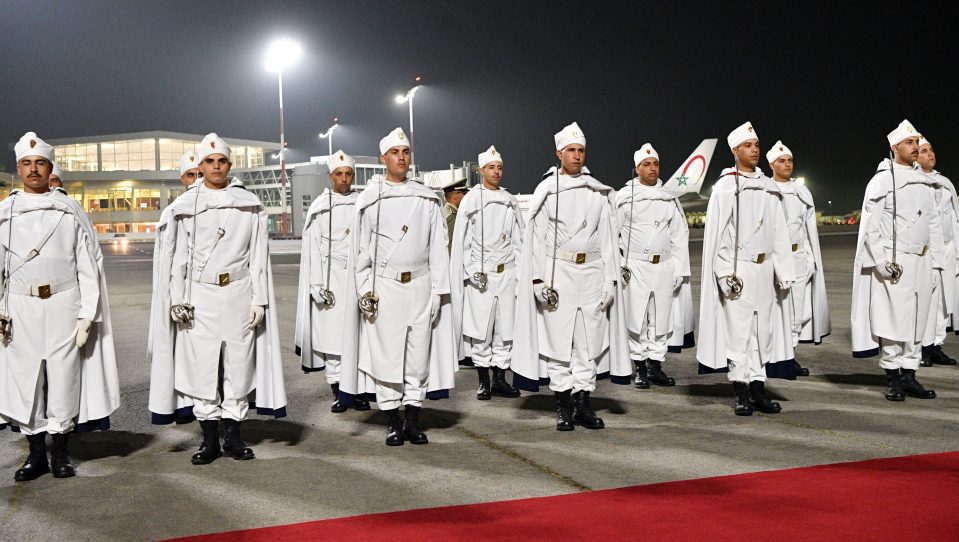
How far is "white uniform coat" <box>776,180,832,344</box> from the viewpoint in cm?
964

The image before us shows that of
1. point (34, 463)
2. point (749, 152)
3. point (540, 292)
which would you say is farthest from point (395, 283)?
point (749, 152)

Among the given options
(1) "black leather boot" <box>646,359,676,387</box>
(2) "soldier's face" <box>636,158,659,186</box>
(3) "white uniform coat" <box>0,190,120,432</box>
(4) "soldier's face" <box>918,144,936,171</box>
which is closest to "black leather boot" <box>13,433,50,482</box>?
(3) "white uniform coat" <box>0,190,120,432</box>

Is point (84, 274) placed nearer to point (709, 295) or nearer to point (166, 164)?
point (709, 295)

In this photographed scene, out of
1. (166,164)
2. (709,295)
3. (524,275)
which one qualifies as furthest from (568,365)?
(166,164)

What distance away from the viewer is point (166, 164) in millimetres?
102375

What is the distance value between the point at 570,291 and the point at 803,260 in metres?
3.81

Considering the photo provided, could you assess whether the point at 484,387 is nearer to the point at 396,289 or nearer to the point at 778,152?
the point at 396,289

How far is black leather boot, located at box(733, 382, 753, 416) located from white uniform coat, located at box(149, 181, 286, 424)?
3.66 meters

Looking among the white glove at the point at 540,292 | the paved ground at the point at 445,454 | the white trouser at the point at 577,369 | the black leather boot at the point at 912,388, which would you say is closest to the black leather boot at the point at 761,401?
the paved ground at the point at 445,454

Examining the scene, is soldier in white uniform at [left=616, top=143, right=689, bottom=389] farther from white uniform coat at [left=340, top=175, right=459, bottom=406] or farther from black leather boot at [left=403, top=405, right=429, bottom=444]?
black leather boot at [left=403, top=405, right=429, bottom=444]

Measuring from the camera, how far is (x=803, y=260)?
9805mm

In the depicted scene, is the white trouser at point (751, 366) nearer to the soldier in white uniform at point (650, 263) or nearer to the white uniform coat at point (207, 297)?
the soldier in white uniform at point (650, 263)

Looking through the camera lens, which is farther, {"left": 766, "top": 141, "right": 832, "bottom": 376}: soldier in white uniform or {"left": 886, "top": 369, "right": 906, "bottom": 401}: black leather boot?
{"left": 766, "top": 141, "right": 832, "bottom": 376}: soldier in white uniform

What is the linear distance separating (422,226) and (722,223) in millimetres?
2553
